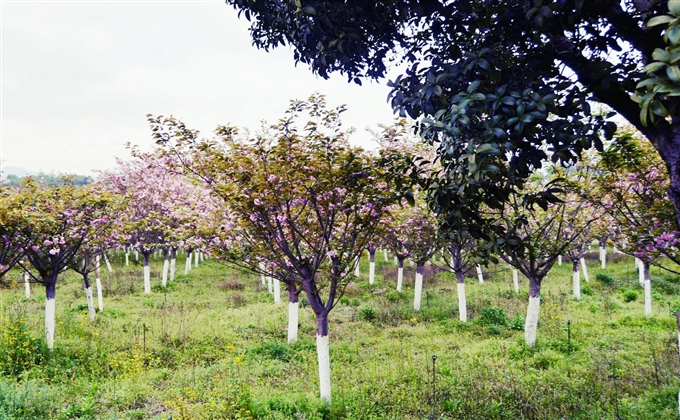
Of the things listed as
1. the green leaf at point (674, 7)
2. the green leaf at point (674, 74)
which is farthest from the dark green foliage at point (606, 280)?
the green leaf at point (674, 7)

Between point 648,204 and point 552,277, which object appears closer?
point 648,204

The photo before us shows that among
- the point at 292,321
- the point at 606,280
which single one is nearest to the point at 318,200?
the point at 292,321

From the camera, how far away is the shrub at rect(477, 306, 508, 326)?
1385cm

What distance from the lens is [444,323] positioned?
13.9m

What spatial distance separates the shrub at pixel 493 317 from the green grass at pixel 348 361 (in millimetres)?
49

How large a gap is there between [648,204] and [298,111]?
778cm

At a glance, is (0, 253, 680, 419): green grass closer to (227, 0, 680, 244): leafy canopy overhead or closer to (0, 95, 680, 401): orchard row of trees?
(0, 95, 680, 401): orchard row of trees

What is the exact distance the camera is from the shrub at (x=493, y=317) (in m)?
13.9

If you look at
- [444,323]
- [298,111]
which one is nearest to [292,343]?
[444,323]

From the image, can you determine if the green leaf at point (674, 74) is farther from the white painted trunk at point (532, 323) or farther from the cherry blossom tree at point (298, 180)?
the white painted trunk at point (532, 323)

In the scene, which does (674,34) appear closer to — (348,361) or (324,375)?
(324,375)

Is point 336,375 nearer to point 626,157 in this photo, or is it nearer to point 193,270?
point 626,157

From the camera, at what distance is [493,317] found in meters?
14.1

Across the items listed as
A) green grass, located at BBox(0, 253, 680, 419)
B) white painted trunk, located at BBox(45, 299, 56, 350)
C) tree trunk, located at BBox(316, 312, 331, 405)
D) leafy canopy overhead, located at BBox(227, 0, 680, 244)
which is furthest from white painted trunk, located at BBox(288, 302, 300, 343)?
leafy canopy overhead, located at BBox(227, 0, 680, 244)
